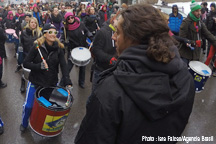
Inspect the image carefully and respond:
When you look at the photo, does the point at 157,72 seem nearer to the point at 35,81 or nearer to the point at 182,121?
the point at 182,121

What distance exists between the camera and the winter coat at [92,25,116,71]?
10.4ft

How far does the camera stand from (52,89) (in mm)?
2855

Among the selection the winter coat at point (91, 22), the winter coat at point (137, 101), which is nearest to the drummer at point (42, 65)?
the winter coat at point (137, 101)

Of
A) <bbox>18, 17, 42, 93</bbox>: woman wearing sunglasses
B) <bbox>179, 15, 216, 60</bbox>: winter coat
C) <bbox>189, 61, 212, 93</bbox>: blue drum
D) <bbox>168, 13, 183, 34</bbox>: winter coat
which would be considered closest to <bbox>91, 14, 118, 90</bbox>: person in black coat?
<bbox>189, 61, 212, 93</bbox>: blue drum

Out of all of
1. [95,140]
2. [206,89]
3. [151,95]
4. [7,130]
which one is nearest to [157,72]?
[151,95]

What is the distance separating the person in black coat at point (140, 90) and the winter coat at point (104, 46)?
6.75 ft

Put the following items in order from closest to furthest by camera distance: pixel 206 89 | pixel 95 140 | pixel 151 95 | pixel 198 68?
pixel 151 95, pixel 95 140, pixel 198 68, pixel 206 89

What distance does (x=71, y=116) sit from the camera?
3.83 meters

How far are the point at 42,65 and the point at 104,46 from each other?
102 cm

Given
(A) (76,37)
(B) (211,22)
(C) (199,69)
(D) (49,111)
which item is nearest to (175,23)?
(B) (211,22)

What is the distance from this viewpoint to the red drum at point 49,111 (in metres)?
2.54

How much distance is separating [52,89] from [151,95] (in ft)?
7.01

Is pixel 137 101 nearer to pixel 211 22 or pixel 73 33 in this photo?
Result: pixel 73 33

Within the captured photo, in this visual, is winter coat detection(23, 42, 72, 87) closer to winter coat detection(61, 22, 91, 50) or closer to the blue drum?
winter coat detection(61, 22, 91, 50)
